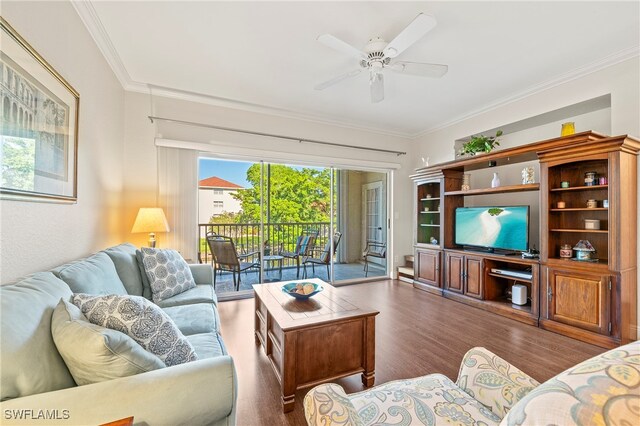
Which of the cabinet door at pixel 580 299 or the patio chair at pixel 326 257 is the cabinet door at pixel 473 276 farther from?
the patio chair at pixel 326 257

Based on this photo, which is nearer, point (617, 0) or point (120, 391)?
point (120, 391)

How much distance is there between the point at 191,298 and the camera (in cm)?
222

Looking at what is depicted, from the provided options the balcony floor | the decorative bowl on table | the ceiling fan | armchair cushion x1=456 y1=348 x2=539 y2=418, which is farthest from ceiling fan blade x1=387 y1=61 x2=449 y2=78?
the balcony floor

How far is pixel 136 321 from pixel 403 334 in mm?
2363

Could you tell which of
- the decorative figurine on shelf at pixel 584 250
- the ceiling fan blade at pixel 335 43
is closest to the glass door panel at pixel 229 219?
the ceiling fan blade at pixel 335 43

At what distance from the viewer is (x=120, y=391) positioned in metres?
0.88

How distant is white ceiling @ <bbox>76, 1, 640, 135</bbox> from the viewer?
2051mm

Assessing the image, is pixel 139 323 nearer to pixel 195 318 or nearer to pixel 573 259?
pixel 195 318

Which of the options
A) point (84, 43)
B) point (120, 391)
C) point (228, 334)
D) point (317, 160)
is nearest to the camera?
point (120, 391)

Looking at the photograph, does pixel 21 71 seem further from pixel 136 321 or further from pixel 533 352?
pixel 533 352

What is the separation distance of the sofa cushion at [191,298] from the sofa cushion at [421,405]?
1569 millimetres

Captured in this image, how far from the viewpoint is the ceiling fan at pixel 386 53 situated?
190cm

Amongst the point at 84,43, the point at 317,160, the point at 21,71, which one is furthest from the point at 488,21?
the point at 84,43

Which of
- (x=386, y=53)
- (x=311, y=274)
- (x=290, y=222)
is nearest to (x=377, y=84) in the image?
(x=386, y=53)
